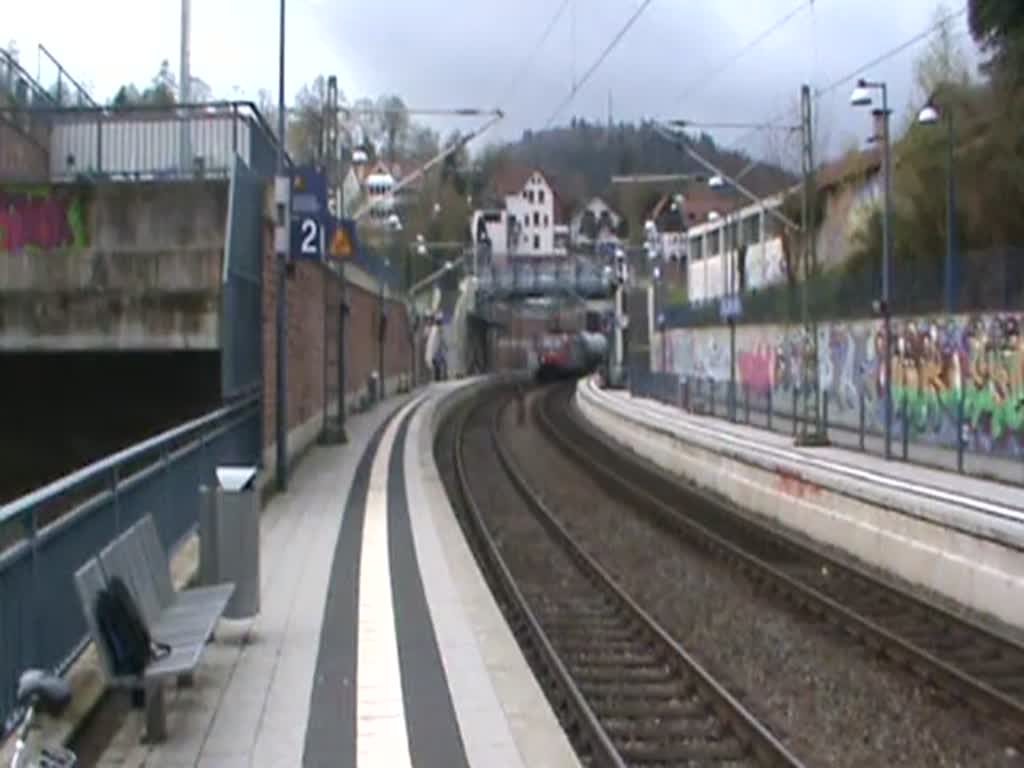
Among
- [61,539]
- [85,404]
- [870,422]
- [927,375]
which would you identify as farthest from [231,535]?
[870,422]

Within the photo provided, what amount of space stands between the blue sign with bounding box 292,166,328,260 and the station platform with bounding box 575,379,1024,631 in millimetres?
7600

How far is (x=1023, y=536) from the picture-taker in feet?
48.4

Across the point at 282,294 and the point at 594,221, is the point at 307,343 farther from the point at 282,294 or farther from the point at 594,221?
the point at 594,221

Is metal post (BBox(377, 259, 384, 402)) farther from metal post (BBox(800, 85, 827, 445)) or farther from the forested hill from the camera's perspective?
metal post (BBox(800, 85, 827, 445))

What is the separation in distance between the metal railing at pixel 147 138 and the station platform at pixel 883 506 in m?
9.33

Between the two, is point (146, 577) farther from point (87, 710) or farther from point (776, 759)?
point (776, 759)

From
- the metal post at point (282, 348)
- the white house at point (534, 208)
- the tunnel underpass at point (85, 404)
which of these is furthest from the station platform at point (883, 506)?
the white house at point (534, 208)

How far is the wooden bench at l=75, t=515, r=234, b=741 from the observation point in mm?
8078

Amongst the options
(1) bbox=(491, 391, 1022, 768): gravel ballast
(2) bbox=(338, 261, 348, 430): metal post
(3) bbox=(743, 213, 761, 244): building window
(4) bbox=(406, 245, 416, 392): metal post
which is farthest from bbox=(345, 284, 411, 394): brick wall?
(1) bbox=(491, 391, 1022, 768): gravel ballast

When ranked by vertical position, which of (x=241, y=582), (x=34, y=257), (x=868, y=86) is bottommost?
(x=241, y=582)

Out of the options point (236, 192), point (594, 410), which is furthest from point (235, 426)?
point (594, 410)

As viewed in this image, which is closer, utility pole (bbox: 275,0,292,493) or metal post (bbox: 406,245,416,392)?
utility pole (bbox: 275,0,292,493)

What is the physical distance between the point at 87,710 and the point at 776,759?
12.8ft

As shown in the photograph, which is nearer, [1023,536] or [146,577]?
[146,577]
